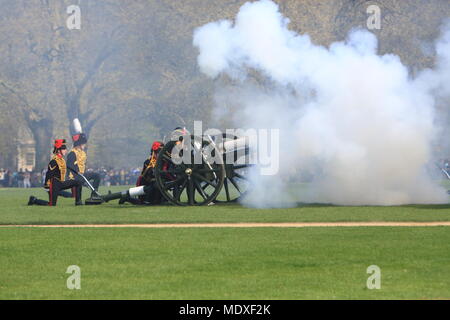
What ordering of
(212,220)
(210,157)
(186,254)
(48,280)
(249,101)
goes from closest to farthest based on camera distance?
(48,280)
(186,254)
(212,220)
(210,157)
(249,101)

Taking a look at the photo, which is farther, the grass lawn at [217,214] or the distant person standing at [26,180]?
the distant person standing at [26,180]

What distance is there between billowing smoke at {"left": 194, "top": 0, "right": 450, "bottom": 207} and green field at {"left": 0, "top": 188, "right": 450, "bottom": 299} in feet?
12.7

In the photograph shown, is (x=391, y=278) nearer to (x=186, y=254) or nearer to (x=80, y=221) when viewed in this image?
(x=186, y=254)

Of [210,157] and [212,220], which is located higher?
[210,157]

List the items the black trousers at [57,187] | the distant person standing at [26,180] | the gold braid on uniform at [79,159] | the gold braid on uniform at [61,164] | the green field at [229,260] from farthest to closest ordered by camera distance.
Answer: the distant person standing at [26,180] → the gold braid on uniform at [79,159] → the gold braid on uniform at [61,164] → the black trousers at [57,187] → the green field at [229,260]

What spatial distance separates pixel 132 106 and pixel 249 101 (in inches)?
1293

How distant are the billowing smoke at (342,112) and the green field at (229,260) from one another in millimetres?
3877

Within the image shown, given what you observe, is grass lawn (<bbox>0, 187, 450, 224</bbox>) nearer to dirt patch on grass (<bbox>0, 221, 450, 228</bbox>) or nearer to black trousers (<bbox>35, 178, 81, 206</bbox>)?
dirt patch on grass (<bbox>0, 221, 450, 228</bbox>)

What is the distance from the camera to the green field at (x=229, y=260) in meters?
10.7

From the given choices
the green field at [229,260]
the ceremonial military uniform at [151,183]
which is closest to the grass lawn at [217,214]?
the green field at [229,260]

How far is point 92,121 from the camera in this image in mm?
59062

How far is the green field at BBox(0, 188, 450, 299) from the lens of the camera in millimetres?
10703

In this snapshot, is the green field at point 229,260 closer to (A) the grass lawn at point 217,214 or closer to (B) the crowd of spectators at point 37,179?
(A) the grass lawn at point 217,214

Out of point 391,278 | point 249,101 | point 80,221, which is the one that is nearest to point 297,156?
point 249,101
